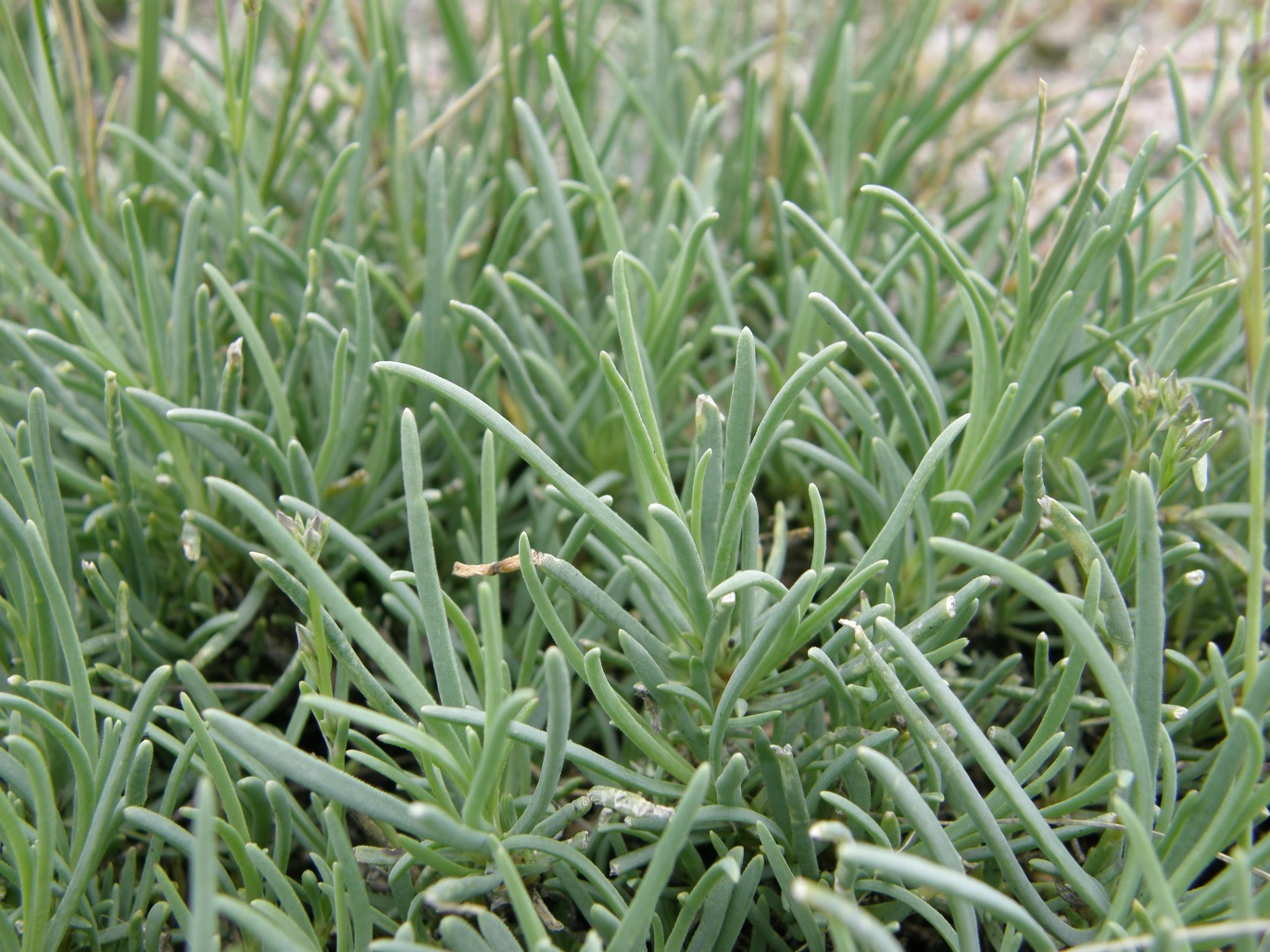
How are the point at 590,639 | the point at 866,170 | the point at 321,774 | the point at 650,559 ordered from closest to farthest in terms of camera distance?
the point at 321,774 → the point at 650,559 → the point at 590,639 → the point at 866,170

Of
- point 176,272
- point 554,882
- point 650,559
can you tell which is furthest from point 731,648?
point 176,272

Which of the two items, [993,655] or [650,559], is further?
[993,655]

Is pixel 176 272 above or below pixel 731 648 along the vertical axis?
above

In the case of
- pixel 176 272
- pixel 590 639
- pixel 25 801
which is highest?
pixel 176 272

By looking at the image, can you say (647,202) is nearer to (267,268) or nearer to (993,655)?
(267,268)

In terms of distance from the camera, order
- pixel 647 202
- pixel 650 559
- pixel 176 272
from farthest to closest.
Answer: pixel 647 202 < pixel 176 272 < pixel 650 559

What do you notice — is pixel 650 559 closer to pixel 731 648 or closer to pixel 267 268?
pixel 731 648

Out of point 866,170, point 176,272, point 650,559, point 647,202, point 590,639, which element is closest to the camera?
point 650,559

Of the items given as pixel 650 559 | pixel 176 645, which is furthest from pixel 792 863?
pixel 176 645

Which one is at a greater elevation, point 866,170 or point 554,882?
point 866,170
